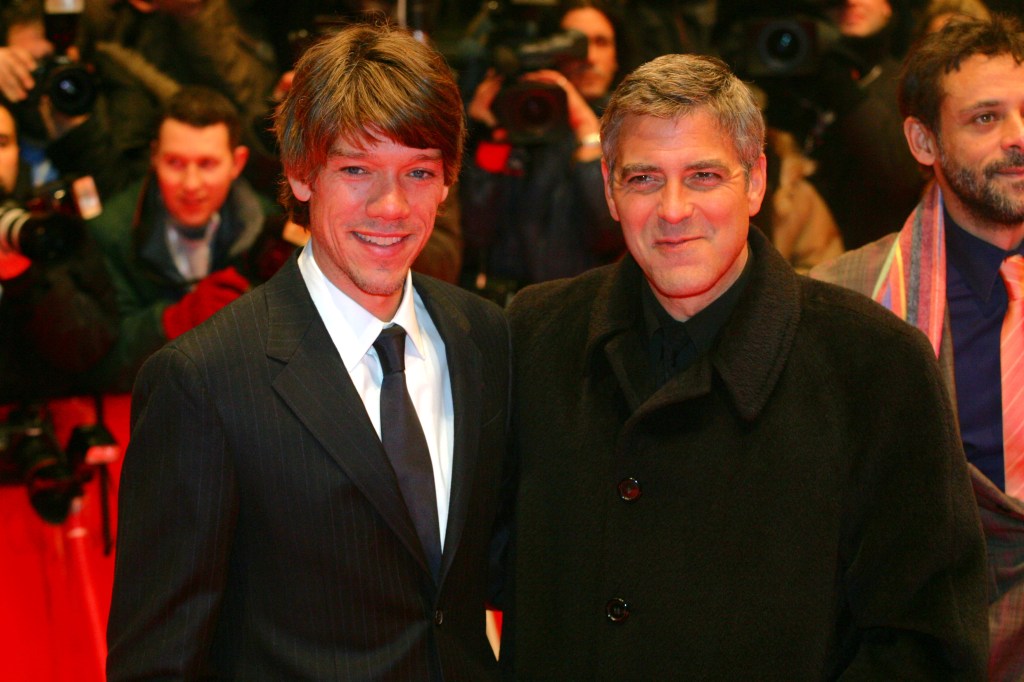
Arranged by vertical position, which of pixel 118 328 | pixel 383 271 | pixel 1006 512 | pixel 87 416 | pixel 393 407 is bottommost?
pixel 87 416

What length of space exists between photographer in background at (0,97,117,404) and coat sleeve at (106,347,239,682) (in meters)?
2.11

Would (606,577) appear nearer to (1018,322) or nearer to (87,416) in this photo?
(1018,322)

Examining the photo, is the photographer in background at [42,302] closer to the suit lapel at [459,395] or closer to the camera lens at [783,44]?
the suit lapel at [459,395]

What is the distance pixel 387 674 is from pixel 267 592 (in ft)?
0.62

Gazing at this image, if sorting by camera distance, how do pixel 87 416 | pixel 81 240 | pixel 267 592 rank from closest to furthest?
pixel 267 592, pixel 81 240, pixel 87 416

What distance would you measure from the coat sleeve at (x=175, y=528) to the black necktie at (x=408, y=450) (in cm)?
22

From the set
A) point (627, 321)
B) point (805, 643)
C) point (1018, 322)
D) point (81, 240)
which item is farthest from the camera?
point (81, 240)

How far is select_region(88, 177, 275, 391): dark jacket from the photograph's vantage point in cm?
364

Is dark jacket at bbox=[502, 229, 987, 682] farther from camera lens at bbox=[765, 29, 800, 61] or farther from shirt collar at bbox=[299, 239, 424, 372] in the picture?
camera lens at bbox=[765, 29, 800, 61]

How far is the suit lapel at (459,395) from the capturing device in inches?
62.9

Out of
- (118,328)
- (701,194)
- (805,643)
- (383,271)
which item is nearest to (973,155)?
(701,194)

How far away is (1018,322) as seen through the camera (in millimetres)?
2225

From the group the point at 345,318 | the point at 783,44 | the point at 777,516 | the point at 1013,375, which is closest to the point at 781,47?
the point at 783,44

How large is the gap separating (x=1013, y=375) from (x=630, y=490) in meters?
0.93
